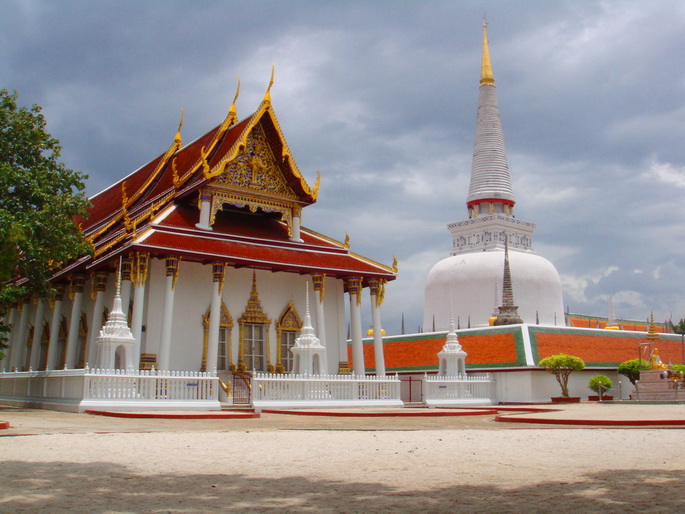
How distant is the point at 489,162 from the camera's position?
47.6m

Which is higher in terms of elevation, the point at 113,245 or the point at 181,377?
the point at 113,245

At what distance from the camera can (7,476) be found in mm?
6000

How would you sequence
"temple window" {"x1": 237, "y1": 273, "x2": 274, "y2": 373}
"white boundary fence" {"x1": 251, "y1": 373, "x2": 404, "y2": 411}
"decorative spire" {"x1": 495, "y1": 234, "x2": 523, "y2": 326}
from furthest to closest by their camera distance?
"decorative spire" {"x1": 495, "y1": 234, "x2": 523, "y2": 326}
"temple window" {"x1": 237, "y1": 273, "x2": 274, "y2": 373}
"white boundary fence" {"x1": 251, "y1": 373, "x2": 404, "y2": 411}

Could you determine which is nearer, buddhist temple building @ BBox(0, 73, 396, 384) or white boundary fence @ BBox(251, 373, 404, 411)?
white boundary fence @ BBox(251, 373, 404, 411)

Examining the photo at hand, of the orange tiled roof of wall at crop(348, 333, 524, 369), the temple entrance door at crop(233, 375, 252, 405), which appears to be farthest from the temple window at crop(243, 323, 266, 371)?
the orange tiled roof of wall at crop(348, 333, 524, 369)

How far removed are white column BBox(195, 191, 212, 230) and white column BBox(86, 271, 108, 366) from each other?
3.34 metres

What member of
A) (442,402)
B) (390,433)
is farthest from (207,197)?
(390,433)

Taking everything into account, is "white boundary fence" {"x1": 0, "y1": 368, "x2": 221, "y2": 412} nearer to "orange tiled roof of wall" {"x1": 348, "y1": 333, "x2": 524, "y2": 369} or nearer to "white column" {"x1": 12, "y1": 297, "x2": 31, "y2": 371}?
"white column" {"x1": 12, "y1": 297, "x2": 31, "y2": 371}

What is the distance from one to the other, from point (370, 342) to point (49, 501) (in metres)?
30.6

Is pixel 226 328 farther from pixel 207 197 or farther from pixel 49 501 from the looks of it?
pixel 49 501

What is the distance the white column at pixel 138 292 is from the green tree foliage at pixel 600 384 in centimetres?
1661

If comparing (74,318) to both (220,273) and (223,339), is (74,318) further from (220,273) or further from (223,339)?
(220,273)

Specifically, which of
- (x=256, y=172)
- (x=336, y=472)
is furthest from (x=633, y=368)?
(x=336, y=472)

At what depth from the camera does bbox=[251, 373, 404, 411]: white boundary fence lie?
1883 centimetres
